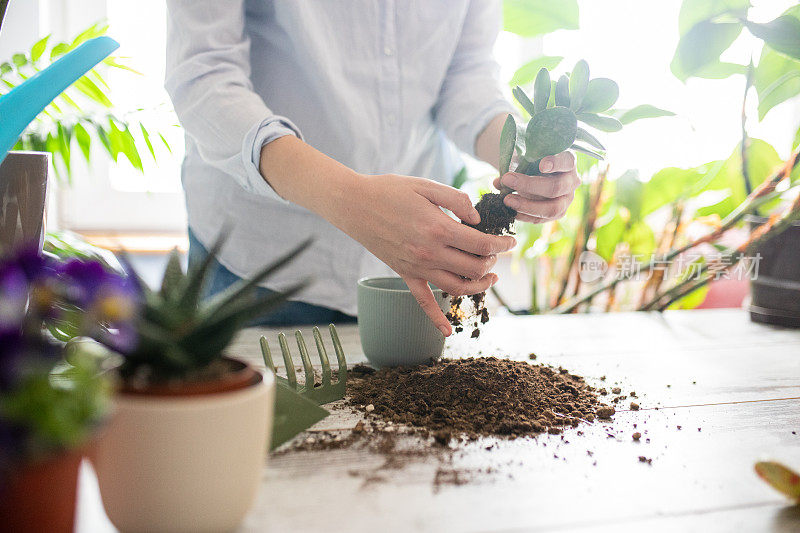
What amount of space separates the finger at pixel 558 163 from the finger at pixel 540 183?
0.06ft

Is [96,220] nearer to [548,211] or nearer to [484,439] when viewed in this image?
[548,211]

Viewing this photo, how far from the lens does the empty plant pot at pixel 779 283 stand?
116cm

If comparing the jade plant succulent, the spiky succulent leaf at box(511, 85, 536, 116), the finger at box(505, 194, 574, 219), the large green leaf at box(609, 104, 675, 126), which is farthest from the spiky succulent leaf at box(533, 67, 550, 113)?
the large green leaf at box(609, 104, 675, 126)

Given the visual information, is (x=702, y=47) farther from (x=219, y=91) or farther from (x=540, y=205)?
(x=219, y=91)

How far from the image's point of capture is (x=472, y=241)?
72cm

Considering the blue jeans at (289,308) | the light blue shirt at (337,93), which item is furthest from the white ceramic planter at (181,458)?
the blue jeans at (289,308)

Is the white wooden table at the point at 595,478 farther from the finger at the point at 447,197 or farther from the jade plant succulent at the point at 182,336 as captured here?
the finger at the point at 447,197

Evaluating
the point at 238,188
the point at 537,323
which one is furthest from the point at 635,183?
the point at 238,188

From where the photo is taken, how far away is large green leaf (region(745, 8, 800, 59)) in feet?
3.53

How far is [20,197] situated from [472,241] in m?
0.49

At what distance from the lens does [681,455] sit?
577 millimetres

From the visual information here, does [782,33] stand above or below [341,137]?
above

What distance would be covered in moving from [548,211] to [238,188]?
1.90ft

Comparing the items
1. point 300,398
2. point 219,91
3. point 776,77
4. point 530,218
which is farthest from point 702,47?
point 300,398
